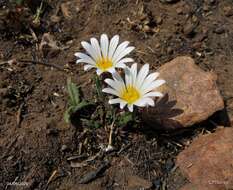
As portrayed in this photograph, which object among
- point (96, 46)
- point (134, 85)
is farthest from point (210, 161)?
point (96, 46)

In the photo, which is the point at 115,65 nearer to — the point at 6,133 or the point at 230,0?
the point at 6,133

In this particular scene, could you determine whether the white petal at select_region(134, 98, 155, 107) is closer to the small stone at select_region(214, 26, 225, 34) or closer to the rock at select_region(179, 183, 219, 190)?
the rock at select_region(179, 183, 219, 190)

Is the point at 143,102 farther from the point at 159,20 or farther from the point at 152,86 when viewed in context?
the point at 159,20

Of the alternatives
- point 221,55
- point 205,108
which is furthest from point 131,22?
point 205,108

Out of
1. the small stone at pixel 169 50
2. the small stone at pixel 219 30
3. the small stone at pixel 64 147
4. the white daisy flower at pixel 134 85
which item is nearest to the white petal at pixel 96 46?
the white daisy flower at pixel 134 85

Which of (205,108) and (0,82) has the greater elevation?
(0,82)
